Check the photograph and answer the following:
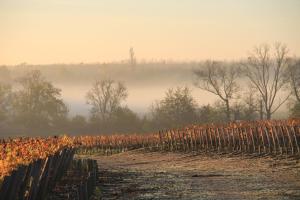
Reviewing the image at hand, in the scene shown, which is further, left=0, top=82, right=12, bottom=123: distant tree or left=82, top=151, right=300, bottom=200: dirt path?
left=0, top=82, right=12, bottom=123: distant tree

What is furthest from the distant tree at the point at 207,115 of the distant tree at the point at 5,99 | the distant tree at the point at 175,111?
the distant tree at the point at 5,99

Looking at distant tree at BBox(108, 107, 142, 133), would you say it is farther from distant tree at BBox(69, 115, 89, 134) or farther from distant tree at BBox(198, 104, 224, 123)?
distant tree at BBox(198, 104, 224, 123)

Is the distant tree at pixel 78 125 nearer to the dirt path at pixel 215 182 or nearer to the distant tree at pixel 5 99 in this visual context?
the distant tree at pixel 5 99

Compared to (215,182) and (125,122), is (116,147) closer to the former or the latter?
(215,182)

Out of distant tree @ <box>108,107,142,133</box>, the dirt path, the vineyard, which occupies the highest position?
distant tree @ <box>108,107,142,133</box>

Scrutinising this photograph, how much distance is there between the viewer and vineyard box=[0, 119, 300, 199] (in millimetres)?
11023

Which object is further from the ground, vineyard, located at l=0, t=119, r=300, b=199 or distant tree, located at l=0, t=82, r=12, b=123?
distant tree, located at l=0, t=82, r=12, b=123

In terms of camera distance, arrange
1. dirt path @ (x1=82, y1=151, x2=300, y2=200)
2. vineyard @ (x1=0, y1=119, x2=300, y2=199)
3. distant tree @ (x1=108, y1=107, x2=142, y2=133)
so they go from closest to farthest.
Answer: vineyard @ (x1=0, y1=119, x2=300, y2=199) → dirt path @ (x1=82, y1=151, x2=300, y2=200) → distant tree @ (x1=108, y1=107, x2=142, y2=133)

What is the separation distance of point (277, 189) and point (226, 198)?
250cm

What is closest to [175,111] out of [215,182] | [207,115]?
[207,115]

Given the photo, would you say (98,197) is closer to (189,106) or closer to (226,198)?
(226,198)

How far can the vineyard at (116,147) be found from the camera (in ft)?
36.2

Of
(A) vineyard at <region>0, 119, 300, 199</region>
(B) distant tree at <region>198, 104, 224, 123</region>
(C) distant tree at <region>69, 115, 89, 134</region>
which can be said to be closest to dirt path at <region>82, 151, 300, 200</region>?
(A) vineyard at <region>0, 119, 300, 199</region>

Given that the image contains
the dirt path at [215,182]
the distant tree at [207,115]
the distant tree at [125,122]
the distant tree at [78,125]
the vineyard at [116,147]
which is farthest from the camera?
the distant tree at [78,125]
